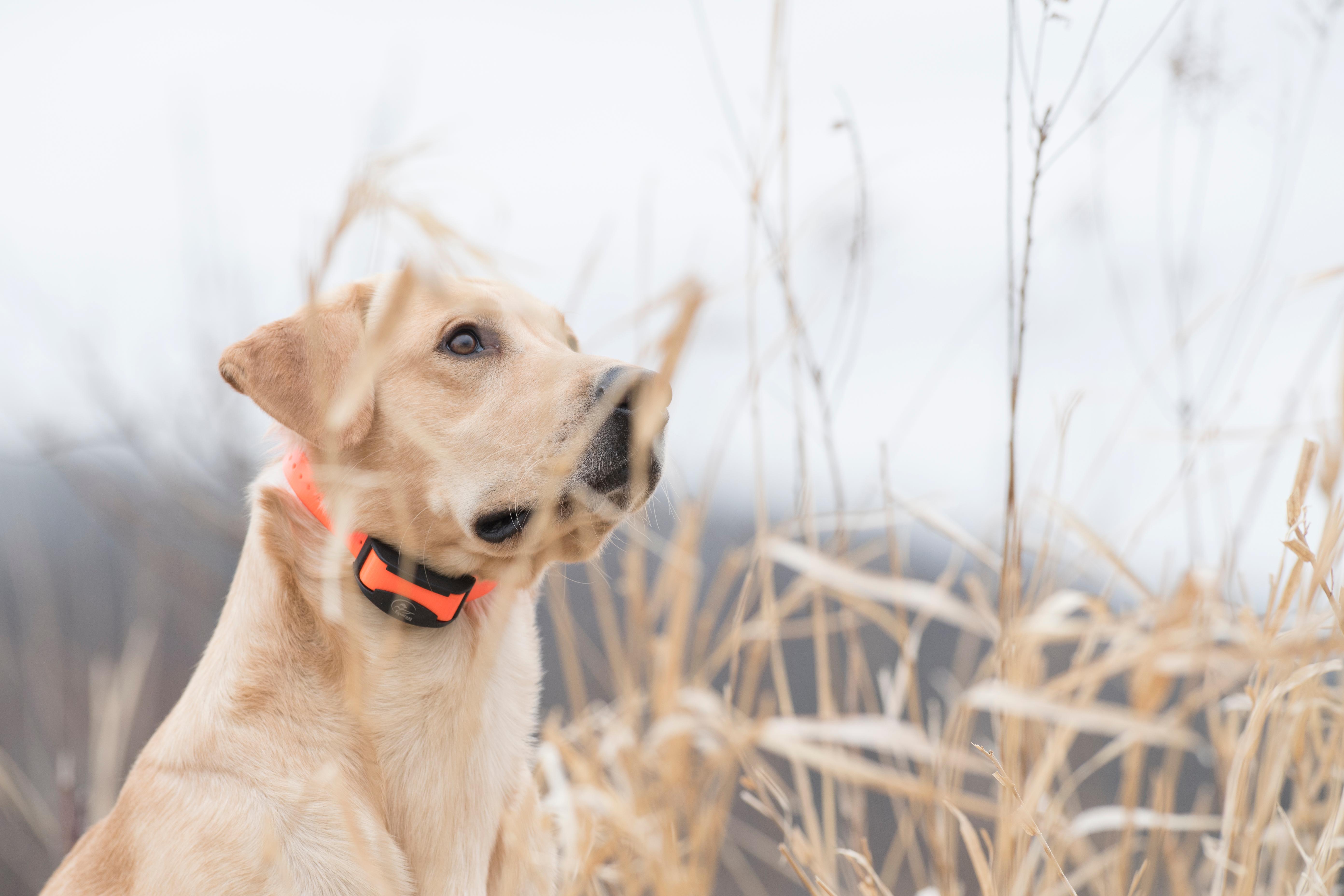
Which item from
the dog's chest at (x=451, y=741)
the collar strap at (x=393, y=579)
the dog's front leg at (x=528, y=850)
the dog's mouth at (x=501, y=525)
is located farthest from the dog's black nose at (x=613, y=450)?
the dog's front leg at (x=528, y=850)

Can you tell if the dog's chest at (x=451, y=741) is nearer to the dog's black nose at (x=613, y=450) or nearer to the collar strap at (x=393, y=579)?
the collar strap at (x=393, y=579)

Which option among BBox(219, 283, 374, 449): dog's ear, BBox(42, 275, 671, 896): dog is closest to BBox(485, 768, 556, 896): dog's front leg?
BBox(42, 275, 671, 896): dog

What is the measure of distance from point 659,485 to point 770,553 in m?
0.36

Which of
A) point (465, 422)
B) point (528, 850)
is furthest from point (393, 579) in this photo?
point (528, 850)

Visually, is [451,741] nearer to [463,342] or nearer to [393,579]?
[393,579]

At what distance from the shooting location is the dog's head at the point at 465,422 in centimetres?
175

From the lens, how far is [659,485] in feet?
6.21

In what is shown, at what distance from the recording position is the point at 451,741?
2014 millimetres

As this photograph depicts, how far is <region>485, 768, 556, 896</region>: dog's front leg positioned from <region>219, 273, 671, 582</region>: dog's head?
526mm

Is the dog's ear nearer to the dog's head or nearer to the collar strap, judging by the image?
the dog's head

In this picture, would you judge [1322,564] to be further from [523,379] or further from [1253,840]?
[523,379]

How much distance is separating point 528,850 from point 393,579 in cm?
65

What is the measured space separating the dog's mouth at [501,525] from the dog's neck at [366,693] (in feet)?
0.49

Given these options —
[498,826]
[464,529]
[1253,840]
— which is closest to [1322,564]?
[1253,840]
